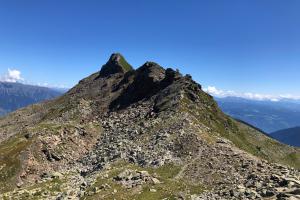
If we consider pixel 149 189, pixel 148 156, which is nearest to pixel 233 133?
pixel 148 156

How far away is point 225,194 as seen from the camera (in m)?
46.9

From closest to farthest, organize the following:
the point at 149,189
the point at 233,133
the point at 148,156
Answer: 1. the point at 149,189
2. the point at 148,156
3. the point at 233,133

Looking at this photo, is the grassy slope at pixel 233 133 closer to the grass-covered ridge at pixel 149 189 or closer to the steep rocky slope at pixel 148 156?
the steep rocky slope at pixel 148 156

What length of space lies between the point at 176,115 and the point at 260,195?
50.5 metres

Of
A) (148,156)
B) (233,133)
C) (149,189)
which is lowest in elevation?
(149,189)

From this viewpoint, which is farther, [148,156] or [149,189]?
[148,156]

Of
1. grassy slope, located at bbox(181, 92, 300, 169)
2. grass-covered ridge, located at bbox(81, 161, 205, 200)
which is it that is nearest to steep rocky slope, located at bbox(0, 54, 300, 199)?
grass-covered ridge, located at bbox(81, 161, 205, 200)

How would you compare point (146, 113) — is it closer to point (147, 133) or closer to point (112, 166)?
point (147, 133)

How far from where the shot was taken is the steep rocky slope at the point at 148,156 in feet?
171

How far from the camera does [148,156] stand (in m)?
69.6

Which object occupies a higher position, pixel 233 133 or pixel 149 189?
pixel 233 133

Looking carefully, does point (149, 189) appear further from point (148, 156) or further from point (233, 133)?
point (233, 133)

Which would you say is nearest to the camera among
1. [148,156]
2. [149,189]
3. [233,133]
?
[149,189]

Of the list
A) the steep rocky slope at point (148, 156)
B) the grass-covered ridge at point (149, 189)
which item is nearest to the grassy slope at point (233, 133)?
the steep rocky slope at point (148, 156)
